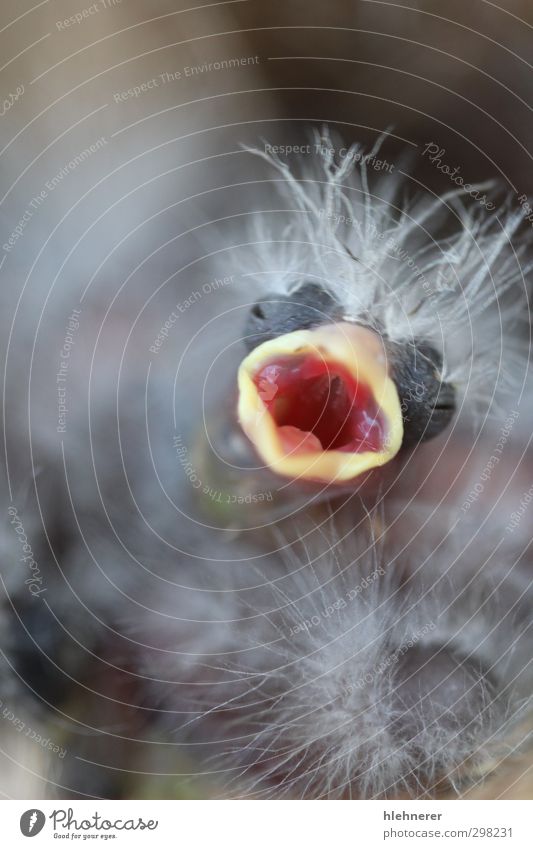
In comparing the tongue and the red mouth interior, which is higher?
the red mouth interior

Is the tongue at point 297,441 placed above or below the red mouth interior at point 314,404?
below

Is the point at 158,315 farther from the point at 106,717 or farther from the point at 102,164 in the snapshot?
the point at 106,717

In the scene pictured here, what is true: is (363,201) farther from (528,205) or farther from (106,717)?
(106,717)

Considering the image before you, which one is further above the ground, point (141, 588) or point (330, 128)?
point (330, 128)

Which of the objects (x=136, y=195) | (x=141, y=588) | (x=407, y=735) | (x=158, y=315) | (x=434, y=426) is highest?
(x=136, y=195)

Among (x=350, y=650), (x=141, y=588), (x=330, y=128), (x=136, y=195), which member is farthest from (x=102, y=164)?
(x=350, y=650)
